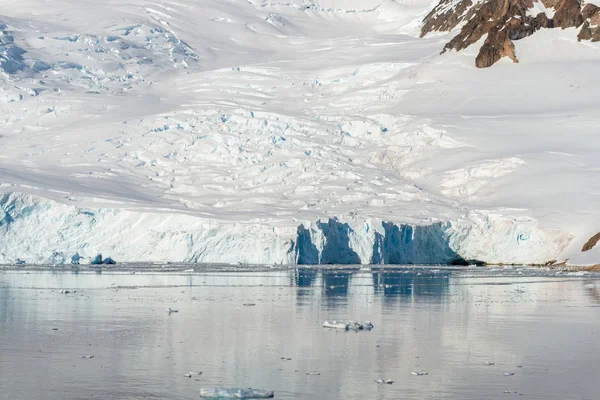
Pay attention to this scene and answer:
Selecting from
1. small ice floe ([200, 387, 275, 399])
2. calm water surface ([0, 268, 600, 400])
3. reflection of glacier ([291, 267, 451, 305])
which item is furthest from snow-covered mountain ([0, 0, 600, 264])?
small ice floe ([200, 387, 275, 399])

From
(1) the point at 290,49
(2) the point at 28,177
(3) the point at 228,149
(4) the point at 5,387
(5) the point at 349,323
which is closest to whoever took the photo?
(4) the point at 5,387

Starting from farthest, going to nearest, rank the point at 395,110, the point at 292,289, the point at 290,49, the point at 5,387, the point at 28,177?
the point at 290,49
the point at 395,110
the point at 28,177
the point at 292,289
the point at 5,387

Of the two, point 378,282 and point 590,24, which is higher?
point 590,24

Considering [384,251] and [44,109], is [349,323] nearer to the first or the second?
[384,251]

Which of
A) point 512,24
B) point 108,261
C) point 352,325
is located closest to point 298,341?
point 352,325

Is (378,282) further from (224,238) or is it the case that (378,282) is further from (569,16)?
(569,16)

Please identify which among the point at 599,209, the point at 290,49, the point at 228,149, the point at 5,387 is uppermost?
the point at 290,49

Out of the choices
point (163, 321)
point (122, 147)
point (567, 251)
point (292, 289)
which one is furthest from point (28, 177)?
point (163, 321)
